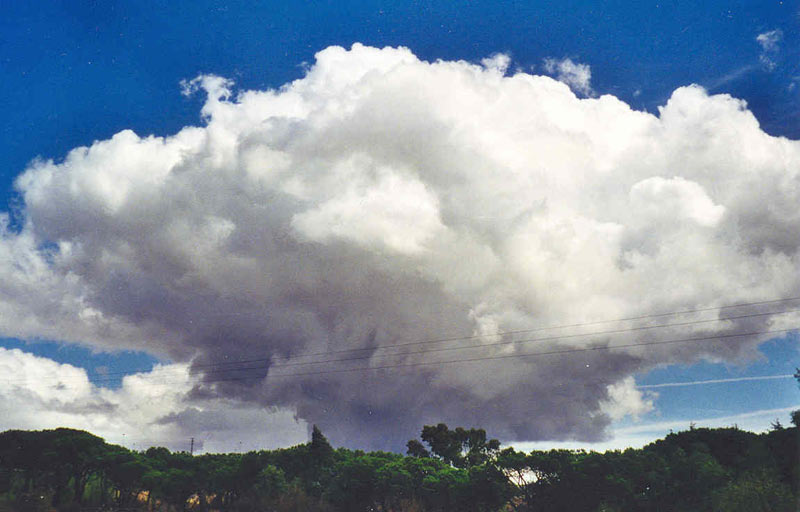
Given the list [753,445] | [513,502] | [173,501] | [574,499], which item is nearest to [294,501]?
[173,501]

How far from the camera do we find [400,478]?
94938 millimetres

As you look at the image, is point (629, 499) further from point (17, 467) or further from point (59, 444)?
point (17, 467)

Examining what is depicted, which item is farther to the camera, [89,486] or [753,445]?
[89,486]

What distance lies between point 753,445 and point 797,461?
37.4 feet

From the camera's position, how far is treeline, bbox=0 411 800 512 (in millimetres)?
83875

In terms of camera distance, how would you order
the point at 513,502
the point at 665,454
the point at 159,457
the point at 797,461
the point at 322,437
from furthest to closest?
the point at 159,457, the point at 322,437, the point at 665,454, the point at 513,502, the point at 797,461

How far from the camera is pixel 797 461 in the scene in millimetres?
84125

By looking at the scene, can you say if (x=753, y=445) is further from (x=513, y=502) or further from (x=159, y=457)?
(x=159, y=457)

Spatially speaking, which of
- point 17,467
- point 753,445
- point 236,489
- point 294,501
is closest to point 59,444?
point 17,467

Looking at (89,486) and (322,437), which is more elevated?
(322,437)

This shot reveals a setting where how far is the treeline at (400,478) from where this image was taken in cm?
8388

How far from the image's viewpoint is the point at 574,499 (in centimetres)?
8769

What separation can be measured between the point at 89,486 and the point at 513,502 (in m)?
76.2

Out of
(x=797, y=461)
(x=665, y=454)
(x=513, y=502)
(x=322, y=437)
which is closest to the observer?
(x=797, y=461)
